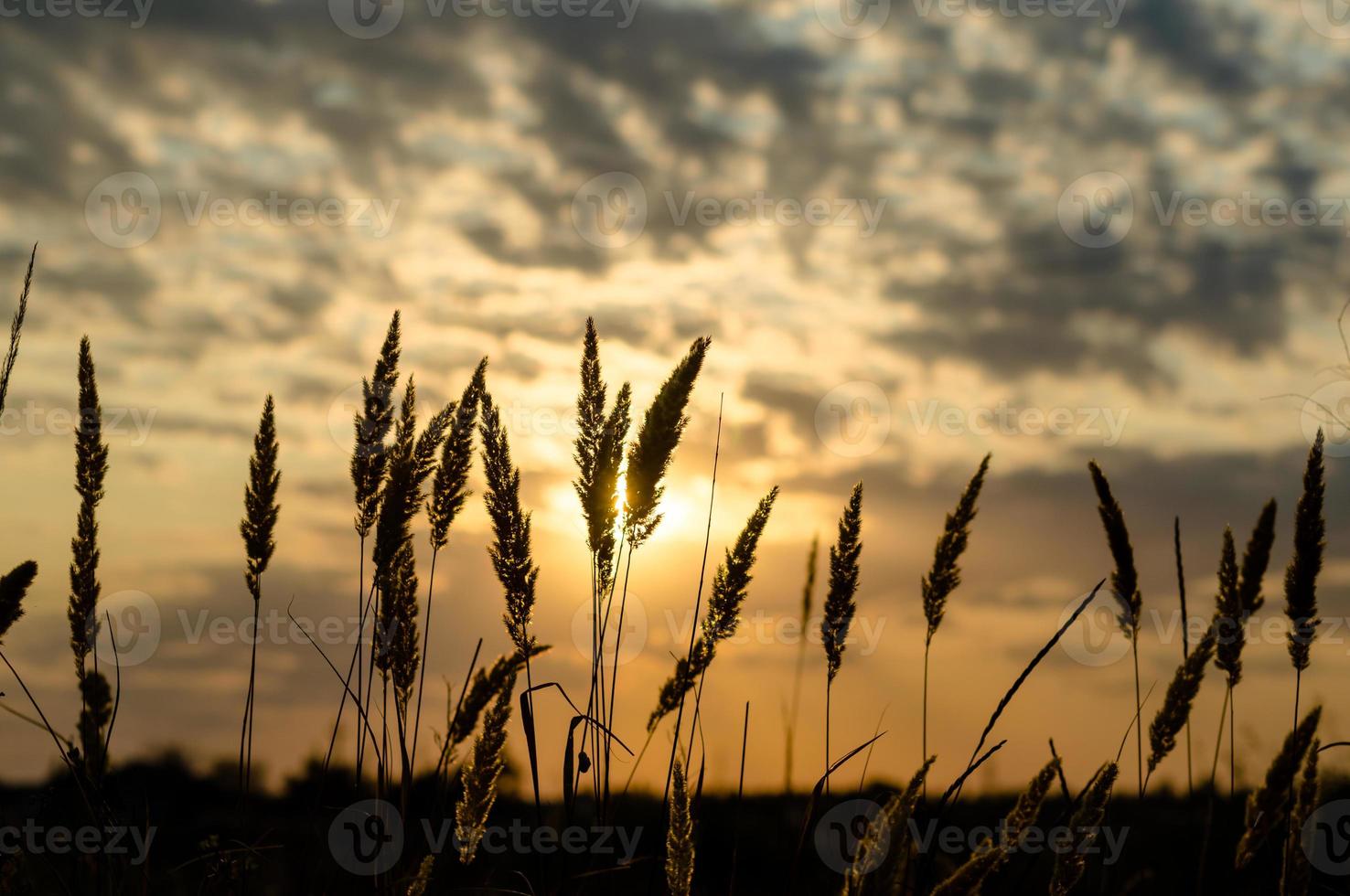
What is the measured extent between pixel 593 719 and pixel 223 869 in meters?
1.20

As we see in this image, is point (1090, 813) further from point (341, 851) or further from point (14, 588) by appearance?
point (14, 588)

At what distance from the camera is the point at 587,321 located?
3350 millimetres

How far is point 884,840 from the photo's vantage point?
191 cm

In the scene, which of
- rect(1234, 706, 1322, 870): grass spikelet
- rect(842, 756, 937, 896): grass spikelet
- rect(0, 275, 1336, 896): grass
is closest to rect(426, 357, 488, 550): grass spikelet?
rect(0, 275, 1336, 896): grass

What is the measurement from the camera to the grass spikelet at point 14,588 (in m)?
2.20

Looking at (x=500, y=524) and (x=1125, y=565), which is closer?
(x=500, y=524)

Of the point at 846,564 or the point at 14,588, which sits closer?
the point at 14,588

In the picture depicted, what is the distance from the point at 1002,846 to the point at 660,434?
1.29 m

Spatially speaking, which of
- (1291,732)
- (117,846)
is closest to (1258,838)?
(1291,732)

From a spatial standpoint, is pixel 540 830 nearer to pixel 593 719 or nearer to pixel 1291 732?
pixel 593 719
